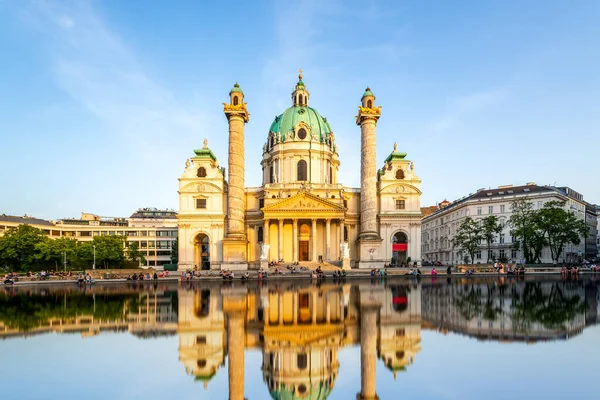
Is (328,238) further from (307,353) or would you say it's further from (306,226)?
(307,353)

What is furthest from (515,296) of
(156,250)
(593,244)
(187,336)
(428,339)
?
(593,244)

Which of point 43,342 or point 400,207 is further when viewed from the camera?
point 400,207

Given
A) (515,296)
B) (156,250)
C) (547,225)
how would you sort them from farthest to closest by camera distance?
(156,250) → (547,225) → (515,296)

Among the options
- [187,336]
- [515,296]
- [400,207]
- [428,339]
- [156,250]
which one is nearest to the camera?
[428,339]

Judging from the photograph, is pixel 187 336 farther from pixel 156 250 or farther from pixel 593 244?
pixel 593 244

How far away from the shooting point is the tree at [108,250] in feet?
213

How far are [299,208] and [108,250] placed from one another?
32.0 meters

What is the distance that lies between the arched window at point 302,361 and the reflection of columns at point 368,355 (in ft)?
4.56

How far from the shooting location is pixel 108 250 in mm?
65250

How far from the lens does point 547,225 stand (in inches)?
2319

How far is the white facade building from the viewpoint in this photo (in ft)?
237

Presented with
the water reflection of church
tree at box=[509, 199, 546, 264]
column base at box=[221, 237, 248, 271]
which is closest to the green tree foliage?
Answer: tree at box=[509, 199, 546, 264]

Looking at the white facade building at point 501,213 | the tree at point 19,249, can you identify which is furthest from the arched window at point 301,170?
the tree at point 19,249

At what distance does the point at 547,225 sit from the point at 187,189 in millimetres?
53535
